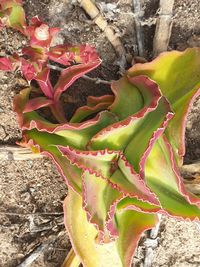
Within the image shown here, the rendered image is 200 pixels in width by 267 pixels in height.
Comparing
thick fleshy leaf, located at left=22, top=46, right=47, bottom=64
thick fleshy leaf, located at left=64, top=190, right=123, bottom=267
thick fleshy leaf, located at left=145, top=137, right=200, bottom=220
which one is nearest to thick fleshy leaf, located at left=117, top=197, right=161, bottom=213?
thick fleshy leaf, located at left=145, top=137, right=200, bottom=220

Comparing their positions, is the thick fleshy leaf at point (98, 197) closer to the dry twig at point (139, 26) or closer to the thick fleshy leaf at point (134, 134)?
the thick fleshy leaf at point (134, 134)

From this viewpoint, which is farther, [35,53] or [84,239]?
[84,239]

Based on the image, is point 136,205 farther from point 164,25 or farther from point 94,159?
point 164,25

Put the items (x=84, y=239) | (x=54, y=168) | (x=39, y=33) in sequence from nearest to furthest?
(x=39, y=33) → (x=84, y=239) → (x=54, y=168)

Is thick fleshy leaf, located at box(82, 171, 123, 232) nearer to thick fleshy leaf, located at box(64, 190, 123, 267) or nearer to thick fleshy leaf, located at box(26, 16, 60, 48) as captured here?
thick fleshy leaf, located at box(64, 190, 123, 267)

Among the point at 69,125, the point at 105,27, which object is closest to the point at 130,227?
the point at 69,125

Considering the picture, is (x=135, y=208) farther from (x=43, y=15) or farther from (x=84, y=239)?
(x=43, y=15)
